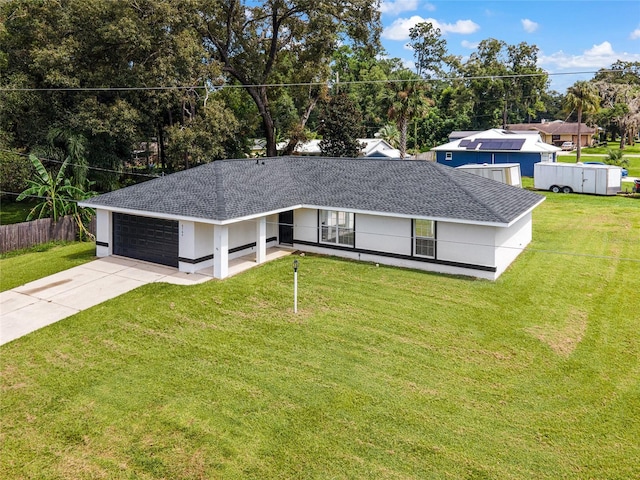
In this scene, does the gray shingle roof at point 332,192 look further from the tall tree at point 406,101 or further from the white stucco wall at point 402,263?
the tall tree at point 406,101

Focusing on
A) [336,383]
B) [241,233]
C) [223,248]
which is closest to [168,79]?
[241,233]

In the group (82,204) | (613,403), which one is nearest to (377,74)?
(82,204)

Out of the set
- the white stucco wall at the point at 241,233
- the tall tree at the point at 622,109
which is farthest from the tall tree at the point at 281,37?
the tall tree at the point at 622,109

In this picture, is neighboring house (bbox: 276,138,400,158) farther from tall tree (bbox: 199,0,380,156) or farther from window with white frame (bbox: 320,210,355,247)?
window with white frame (bbox: 320,210,355,247)

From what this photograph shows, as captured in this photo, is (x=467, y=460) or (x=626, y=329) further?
(x=626, y=329)

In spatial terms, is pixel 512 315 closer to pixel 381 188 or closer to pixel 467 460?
pixel 467 460
